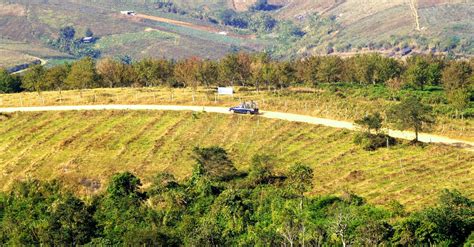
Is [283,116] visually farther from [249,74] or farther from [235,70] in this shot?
[249,74]

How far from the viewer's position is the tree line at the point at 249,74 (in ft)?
327

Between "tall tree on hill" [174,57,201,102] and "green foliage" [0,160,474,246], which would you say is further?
"tall tree on hill" [174,57,201,102]

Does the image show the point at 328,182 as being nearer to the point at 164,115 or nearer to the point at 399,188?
the point at 399,188

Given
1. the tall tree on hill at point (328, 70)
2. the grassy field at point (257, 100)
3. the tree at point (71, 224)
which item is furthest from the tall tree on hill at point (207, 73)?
the tree at point (71, 224)

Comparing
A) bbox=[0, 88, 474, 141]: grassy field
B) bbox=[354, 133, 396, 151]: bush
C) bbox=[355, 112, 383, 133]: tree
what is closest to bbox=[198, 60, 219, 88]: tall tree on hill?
bbox=[0, 88, 474, 141]: grassy field

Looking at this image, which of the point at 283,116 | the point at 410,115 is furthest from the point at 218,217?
the point at 283,116

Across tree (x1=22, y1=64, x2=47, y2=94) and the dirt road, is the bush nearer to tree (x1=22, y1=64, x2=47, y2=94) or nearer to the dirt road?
the dirt road

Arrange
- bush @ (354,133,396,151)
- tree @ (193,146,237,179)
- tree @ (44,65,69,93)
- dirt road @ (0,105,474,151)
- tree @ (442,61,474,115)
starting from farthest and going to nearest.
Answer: tree @ (44,65,69,93) < tree @ (442,61,474,115) < dirt road @ (0,105,474,151) < bush @ (354,133,396,151) < tree @ (193,146,237,179)

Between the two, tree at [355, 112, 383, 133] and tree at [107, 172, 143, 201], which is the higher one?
tree at [355, 112, 383, 133]

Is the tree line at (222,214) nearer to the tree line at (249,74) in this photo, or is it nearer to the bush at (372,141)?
the bush at (372,141)

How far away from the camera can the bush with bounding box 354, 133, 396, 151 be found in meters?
62.9

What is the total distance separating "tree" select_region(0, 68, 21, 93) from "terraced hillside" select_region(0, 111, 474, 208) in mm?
33879

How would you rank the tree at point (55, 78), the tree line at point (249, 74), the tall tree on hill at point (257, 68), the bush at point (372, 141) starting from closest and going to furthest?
the bush at point (372, 141), the tall tree on hill at point (257, 68), the tree line at point (249, 74), the tree at point (55, 78)

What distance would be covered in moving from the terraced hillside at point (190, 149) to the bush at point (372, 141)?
1.07 metres
